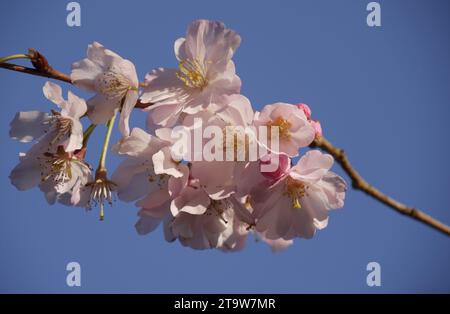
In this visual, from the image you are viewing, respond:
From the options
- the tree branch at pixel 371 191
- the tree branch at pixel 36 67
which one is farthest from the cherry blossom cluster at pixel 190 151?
the tree branch at pixel 371 191

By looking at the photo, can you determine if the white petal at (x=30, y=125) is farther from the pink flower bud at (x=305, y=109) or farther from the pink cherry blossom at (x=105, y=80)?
the pink flower bud at (x=305, y=109)

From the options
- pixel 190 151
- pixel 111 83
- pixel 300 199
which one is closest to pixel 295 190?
pixel 300 199

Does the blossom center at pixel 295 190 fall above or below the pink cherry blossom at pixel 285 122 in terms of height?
below

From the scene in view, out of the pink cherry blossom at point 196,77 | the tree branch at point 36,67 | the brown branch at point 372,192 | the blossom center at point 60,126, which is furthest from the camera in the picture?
the blossom center at point 60,126

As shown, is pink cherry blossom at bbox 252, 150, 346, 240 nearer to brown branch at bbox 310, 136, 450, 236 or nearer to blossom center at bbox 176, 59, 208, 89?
brown branch at bbox 310, 136, 450, 236

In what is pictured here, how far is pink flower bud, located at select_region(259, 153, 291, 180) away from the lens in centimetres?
189

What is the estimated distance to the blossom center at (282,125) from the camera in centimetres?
192

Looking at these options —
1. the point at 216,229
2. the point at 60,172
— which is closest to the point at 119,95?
the point at 60,172

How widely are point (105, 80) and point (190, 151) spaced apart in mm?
572

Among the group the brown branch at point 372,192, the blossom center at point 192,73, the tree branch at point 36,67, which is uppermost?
the blossom center at point 192,73

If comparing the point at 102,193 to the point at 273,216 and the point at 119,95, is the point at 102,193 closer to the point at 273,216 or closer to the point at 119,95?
the point at 119,95


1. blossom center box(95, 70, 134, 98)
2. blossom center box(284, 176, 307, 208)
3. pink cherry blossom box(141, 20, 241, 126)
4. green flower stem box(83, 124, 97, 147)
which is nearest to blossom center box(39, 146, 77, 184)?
green flower stem box(83, 124, 97, 147)

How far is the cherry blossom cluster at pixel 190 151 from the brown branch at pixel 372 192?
34 cm

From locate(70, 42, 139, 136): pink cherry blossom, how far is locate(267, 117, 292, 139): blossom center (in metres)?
0.60
